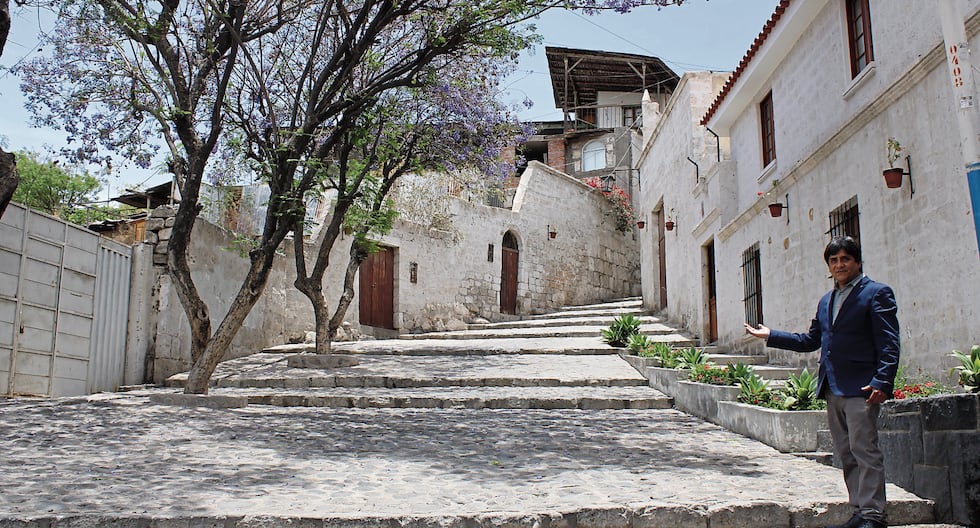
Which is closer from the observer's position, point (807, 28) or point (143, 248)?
point (807, 28)

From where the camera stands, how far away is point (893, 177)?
6648 mm

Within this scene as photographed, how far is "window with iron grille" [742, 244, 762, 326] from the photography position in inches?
439

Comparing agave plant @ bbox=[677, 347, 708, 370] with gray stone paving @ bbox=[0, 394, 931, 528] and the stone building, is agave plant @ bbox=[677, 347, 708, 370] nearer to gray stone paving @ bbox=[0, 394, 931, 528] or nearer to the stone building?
gray stone paving @ bbox=[0, 394, 931, 528]

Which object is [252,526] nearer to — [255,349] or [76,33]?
[76,33]

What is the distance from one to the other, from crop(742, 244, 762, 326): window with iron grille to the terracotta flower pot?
424cm

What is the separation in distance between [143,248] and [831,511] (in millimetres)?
9733

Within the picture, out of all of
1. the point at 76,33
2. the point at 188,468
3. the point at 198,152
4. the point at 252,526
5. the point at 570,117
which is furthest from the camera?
the point at 570,117

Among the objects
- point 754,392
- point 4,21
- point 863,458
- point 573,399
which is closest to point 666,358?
point 573,399

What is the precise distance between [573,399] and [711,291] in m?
6.41

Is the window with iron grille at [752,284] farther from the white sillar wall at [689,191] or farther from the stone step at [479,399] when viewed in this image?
the stone step at [479,399]

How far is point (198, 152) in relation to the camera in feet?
28.5

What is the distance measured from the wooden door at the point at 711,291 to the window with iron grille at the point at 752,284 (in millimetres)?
1797

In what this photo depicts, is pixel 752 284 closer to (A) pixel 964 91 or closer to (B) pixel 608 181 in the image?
(A) pixel 964 91

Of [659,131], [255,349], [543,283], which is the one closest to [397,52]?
[255,349]
